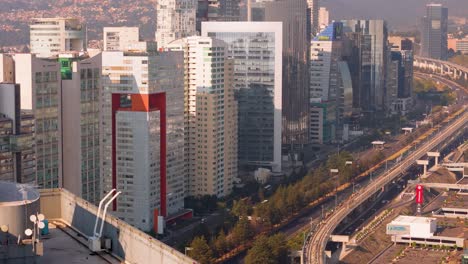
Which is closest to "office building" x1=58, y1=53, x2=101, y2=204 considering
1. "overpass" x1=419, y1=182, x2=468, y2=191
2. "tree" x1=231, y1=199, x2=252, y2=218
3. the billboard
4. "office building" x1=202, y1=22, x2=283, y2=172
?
"tree" x1=231, y1=199, x2=252, y2=218

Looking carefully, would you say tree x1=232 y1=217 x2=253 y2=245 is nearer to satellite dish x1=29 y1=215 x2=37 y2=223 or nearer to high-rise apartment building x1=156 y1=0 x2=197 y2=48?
high-rise apartment building x1=156 y1=0 x2=197 y2=48

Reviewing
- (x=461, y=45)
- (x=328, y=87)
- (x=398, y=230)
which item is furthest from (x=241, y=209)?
(x=461, y=45)

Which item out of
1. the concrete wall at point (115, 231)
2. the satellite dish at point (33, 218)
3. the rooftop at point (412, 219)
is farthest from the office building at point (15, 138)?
the satellite dish at point (33, 218)

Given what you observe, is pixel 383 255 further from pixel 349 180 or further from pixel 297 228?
pixel 349 180

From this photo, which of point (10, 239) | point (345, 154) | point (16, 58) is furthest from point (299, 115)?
point (10, 239)

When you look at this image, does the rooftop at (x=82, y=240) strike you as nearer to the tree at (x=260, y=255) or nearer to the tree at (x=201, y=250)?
the tree at (x=201, y=250)

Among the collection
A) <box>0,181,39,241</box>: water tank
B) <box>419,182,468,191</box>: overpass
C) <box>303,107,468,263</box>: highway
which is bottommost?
<box>419,182,468,191</box>: overpass
